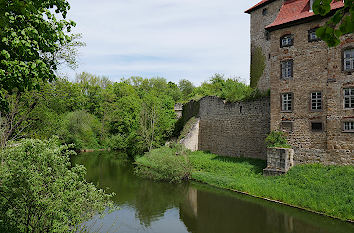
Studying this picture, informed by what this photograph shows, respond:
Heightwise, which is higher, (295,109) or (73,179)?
(295,109)

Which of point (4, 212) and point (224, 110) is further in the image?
point (224, 110)

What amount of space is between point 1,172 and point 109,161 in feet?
82.9

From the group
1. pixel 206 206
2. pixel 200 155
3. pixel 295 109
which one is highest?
pixel 295 109

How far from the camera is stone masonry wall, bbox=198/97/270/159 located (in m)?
21.7

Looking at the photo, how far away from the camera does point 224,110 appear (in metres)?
25.5

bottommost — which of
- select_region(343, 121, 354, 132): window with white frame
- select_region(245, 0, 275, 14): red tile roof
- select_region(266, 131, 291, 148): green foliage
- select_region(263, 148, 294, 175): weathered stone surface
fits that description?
select_region(263, 148, 294, 175): weathered stone surface

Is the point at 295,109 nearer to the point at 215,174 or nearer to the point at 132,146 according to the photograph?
the point at 215,174

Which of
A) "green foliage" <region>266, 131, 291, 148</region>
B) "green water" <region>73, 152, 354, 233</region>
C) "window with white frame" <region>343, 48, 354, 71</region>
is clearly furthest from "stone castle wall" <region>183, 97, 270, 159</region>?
"window with white frame" <region>343, 48, 354, 71</region>

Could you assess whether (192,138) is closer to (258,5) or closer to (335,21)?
(258,5)

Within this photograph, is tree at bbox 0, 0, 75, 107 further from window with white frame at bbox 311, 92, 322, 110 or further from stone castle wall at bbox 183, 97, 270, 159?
stone castle wall at bbox 183, 97, 270, 159

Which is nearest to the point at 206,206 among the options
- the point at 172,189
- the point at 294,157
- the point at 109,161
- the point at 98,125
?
the point at 172,189

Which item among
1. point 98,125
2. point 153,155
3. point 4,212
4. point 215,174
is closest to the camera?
point 4,212

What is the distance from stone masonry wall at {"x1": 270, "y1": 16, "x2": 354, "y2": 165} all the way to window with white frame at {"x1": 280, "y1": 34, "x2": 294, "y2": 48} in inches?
8.2

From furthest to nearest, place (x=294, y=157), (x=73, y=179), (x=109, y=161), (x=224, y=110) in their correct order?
(x=109, y=161), (x=224, y=110), (x=294, y=157), (x=73, y=179)
